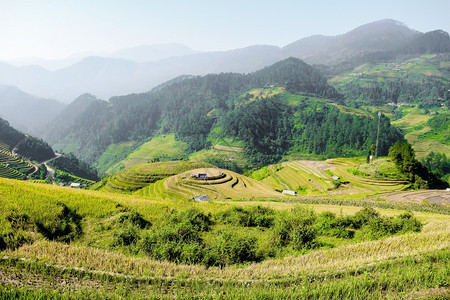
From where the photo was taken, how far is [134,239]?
33.5ft

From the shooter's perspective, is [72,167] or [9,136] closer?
[72,167]

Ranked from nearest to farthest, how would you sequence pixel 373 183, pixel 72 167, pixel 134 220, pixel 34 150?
1. pixel 134 220
2. pixel 373 183
3. pixel 72 167
4. pixel 34 150

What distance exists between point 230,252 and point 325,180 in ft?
175

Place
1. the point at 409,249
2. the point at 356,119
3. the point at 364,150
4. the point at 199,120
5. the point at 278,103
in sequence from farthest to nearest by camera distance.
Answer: the point at 199,120 < the point at 278,103 < the point at 356,119 < the point at 364,150 < the point at 409,249

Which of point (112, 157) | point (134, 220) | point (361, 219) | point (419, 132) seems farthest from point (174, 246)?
point (112, 157)

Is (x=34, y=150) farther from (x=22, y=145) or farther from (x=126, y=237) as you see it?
(x=126, y=237)

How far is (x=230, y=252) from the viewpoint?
855 cm

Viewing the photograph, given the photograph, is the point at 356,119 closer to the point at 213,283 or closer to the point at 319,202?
the point at 319,202

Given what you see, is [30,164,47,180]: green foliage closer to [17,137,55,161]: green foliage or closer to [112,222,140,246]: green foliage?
[17,137,55,161]: green foliage

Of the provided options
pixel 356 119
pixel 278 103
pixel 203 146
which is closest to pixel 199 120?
pixel 203 146

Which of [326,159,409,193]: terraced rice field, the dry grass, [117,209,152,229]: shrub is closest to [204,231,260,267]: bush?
the dry grass

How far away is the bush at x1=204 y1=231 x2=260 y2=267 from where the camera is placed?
8.25 m

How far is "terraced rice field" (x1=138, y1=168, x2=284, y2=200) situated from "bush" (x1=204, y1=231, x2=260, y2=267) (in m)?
34.6

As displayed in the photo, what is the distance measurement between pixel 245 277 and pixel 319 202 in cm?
2222
